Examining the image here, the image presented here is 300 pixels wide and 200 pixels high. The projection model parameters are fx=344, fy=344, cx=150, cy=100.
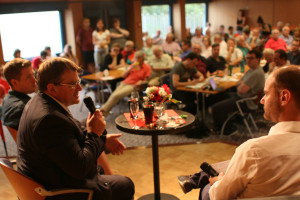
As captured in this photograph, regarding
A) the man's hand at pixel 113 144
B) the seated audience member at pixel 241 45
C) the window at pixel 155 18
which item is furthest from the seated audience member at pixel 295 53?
the window at pixel 155 18

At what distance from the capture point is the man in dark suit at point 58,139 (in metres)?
1.84

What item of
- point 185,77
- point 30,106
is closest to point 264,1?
point 185,77

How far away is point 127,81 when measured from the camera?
6422 mm

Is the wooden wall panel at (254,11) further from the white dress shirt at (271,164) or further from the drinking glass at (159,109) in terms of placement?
the white dress shirt at (271,164)

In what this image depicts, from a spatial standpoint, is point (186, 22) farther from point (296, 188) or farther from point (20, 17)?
point (296, 188)

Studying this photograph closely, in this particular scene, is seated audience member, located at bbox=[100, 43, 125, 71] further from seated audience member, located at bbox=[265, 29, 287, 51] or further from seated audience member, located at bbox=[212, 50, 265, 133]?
seated audience member, located at bbox=[265, 29, 287, 51]

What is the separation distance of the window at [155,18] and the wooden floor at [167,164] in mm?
9962

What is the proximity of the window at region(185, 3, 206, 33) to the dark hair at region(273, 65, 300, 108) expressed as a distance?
46.7 feet

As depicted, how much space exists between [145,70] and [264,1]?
11116 millimetres

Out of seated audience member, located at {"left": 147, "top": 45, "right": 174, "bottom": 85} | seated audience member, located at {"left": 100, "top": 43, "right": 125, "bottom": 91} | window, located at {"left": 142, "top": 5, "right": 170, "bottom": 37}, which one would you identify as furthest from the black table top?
window, located at {"left": 142, "top": 5, "right": 170, "bottom": 37}

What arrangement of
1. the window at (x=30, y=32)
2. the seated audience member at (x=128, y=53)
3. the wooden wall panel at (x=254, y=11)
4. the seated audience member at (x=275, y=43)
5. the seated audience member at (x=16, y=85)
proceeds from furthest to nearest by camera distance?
1. the wooden wall panel at (x=254, y=11)
2. the window at (x=30, y=32)
3. the seated audience member at (x=275, y=43)
4. the seated audience member at (x=128, y=53)
5. the seated audience member at (x=16, y=85)

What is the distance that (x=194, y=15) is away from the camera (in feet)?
51.7

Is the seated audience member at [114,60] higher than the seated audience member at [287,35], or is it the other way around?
the seated audience member at [287,35]

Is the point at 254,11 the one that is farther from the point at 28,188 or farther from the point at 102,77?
the point at 28,188
